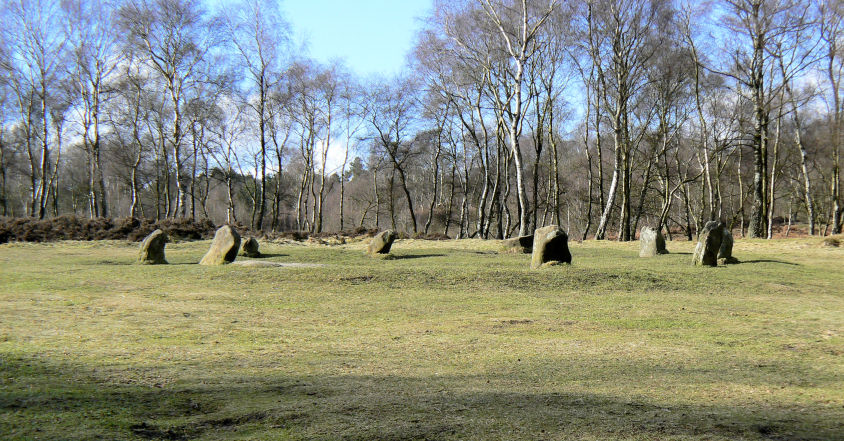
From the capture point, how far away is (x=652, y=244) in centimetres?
1842

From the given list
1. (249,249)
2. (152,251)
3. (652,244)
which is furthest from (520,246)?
(152,251)

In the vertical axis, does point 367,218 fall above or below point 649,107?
below

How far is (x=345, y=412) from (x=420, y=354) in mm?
2396

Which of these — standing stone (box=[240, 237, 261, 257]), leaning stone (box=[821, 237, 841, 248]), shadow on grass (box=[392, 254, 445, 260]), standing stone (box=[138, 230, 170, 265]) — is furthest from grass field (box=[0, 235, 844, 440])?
leaning stone (box=[821, 237, 841, 248])

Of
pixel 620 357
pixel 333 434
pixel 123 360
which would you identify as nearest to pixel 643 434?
pixel 333 434

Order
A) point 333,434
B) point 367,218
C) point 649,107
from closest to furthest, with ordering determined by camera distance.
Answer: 1. point 333,434
2. point 649,107
3. point 367,218

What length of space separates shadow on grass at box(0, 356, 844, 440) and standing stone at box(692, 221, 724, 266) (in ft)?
35.8

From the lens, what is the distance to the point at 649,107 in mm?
34938

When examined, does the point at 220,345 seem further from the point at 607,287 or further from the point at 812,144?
the point at 812,144

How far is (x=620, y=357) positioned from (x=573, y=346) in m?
0.67

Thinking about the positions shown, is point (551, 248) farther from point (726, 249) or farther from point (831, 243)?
point (831, 243)

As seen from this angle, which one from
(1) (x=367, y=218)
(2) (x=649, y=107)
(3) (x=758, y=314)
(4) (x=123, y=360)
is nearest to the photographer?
(4) (x=123, y=360)

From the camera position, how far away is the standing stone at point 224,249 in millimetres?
15195

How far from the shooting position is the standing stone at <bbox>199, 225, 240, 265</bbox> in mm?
15195
